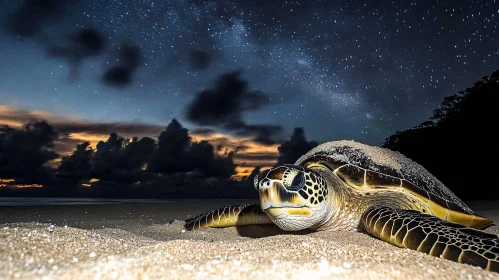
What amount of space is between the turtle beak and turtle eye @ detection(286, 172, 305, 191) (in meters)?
0.05

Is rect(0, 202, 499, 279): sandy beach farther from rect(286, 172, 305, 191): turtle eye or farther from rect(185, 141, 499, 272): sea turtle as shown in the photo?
rect(286, 172, 305, 191): turtle eye

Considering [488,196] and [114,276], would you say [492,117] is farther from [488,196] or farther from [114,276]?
[114,276]

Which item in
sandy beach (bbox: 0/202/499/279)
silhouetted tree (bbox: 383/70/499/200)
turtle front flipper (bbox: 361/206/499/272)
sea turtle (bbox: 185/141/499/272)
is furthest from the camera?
silhouetted tree (bbox: 383/70/499/200)

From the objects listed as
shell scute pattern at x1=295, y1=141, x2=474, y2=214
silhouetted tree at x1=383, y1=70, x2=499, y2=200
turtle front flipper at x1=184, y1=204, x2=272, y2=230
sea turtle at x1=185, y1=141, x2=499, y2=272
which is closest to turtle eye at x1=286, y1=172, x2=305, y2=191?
sea turtle at x1=185, y1=141, x2=499, y2=272

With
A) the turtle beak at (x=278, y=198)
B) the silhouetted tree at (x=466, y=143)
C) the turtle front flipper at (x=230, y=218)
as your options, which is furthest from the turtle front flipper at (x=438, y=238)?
the silhouetted tree at (x=466, y=143)

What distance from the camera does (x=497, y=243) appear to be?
2.24 m

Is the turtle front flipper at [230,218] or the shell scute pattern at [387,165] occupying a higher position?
the shell scute pattern at [387,165]

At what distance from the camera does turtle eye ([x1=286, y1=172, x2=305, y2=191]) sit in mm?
3348

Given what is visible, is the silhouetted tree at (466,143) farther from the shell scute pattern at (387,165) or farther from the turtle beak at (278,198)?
the turtle beak at (278,198)

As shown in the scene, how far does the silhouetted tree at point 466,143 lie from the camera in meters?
25.7

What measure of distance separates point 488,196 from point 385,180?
26376mm

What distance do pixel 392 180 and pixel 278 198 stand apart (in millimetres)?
1756

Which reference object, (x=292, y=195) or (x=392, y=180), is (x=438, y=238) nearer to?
(x=292, y=195)

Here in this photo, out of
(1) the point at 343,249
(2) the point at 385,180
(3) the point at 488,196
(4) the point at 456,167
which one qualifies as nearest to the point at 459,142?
(4) the point at 456,167
